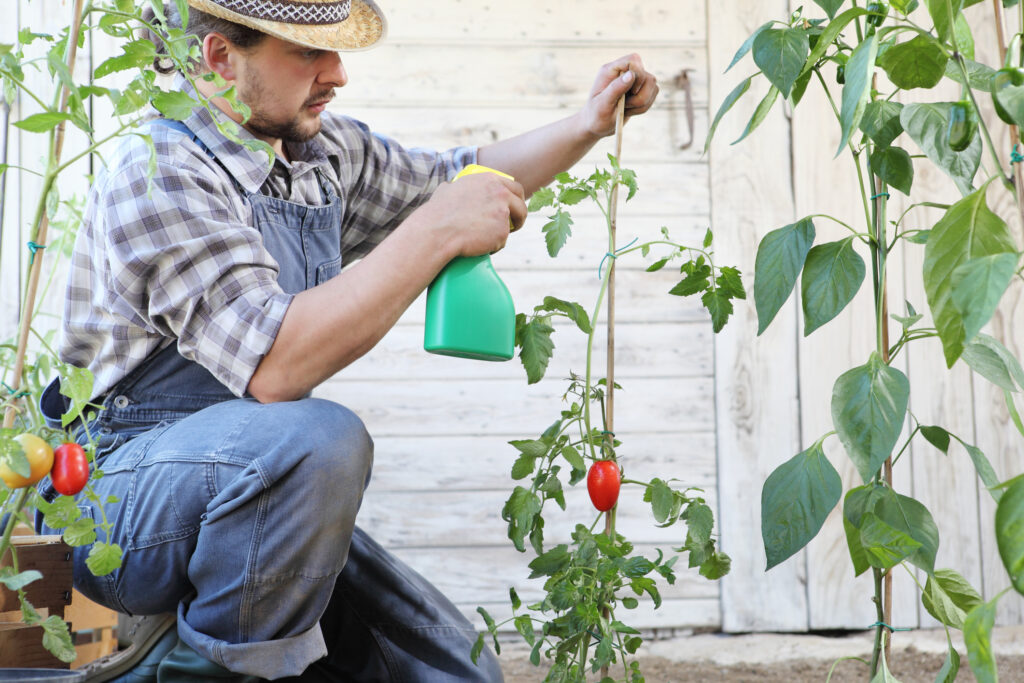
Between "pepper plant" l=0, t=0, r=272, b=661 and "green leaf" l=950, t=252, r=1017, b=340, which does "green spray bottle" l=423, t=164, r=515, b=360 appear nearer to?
"pepper plant" l=0, t=0, r=272, b=661

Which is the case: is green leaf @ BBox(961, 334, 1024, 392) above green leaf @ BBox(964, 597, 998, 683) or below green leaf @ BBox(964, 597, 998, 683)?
above

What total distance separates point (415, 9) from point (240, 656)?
1.59 m

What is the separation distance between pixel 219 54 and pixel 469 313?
0.57m

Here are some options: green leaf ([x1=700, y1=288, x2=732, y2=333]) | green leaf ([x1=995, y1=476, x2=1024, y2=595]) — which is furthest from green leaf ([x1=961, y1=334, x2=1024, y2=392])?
green leaf ([x1=700, y1=288, x2=732, y2=333])

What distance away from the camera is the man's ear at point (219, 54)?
1432 millimetres

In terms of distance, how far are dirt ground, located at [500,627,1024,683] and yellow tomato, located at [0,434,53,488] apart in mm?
1188

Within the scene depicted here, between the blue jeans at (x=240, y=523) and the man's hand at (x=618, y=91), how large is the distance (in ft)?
2.12

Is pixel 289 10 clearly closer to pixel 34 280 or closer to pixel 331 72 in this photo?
pixel 331 72

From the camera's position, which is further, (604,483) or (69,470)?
(604,483)

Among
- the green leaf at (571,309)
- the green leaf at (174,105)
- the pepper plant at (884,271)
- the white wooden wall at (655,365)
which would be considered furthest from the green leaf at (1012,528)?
the white wooden wall at (655,365)

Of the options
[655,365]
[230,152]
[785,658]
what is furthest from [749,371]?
[230,152]

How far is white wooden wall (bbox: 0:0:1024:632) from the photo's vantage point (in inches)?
89.4

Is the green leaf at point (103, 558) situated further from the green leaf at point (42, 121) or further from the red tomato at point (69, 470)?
the green leaf at point (42, 121)

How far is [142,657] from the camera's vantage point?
133 cm
